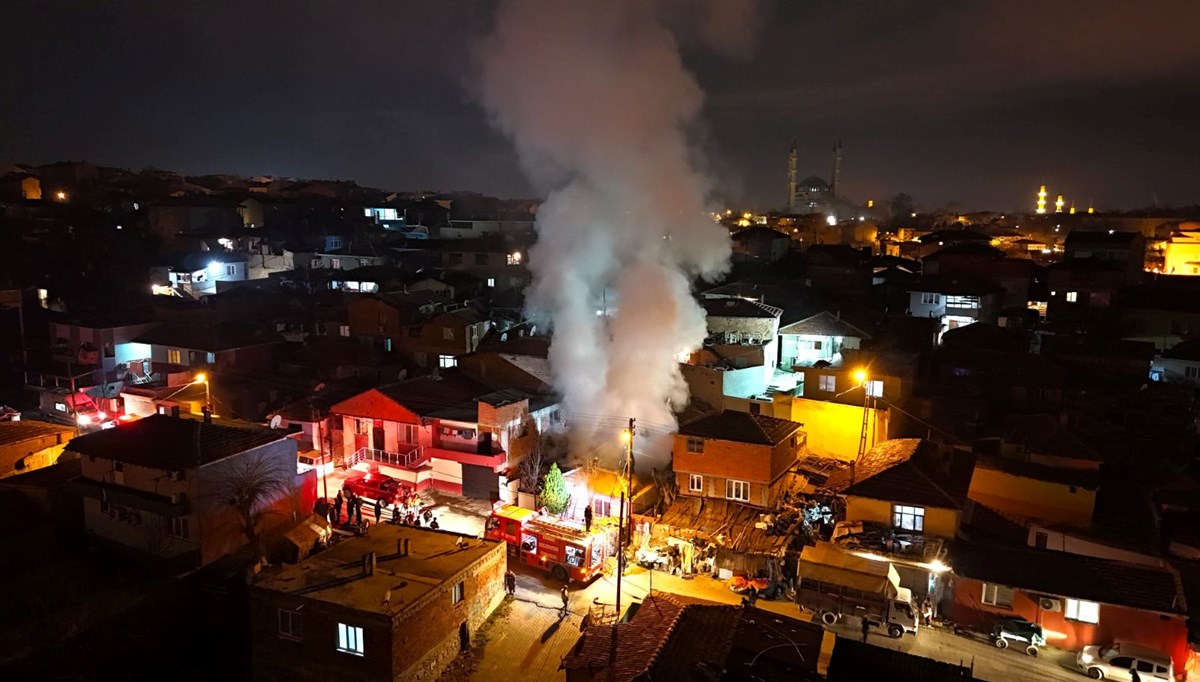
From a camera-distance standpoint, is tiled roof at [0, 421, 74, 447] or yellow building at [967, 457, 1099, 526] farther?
tiled roof at [0, 421, 74, 447]

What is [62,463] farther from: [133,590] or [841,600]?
[841,600]

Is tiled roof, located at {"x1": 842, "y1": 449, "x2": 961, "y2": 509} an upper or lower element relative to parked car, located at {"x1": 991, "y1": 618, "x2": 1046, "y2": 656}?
upper

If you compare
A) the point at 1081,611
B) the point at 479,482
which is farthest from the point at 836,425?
the point at 479,482

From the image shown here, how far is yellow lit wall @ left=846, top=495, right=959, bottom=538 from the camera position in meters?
18.6

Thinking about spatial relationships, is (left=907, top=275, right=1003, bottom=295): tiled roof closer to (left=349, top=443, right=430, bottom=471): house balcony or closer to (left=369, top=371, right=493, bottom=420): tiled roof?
(left=369, top=371, right=493, bottom=420): tiled roof

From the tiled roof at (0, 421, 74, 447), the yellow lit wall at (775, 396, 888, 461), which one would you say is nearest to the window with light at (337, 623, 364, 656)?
the yellow lit wall at (775, 396, 888, 461)

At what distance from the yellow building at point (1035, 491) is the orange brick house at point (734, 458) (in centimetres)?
536

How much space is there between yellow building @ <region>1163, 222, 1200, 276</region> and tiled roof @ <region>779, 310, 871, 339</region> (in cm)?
3024

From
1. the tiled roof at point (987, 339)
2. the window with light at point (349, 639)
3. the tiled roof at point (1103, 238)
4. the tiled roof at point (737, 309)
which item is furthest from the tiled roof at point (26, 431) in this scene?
the tiled roof at point (1103, 238)

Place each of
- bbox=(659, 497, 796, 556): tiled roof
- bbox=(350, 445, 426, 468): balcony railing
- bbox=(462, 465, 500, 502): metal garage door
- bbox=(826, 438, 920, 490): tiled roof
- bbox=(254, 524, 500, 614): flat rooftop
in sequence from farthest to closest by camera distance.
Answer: bbox=(350, 445, 426, 468): balcony railing → bbox=(462, 465, 500, 502): metal garage door → bbox=(826, 438, 920, 490): tiled roof → bbox=(659, 497, 796, 556): tiled roof → bbox=(254, 524, 500, 614): flat rooftop

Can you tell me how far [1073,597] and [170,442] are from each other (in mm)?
22230

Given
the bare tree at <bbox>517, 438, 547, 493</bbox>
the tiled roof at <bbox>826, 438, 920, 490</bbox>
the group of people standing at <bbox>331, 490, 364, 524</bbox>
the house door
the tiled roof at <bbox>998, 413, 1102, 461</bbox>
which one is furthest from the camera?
the house door

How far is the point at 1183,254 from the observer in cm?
4841

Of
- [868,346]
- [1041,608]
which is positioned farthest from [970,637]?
[868,346]
